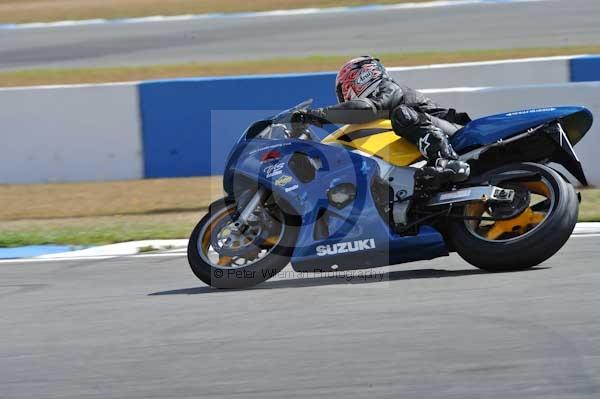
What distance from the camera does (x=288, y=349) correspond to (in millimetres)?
4840

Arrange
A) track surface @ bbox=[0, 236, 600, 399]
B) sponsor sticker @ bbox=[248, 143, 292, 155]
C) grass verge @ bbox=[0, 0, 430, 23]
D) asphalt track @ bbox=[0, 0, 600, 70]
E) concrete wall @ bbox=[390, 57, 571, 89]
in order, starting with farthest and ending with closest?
grass verge @ bbox=[0, 0, 430, 23]
asphalt track @ bbox=[0, 0, 600, 70]
concrete wall @ bbox=[390, 57, 571, 89]
sponsor sticker @ bbox=[248, 143, 292, 155]
track surface @ bbox=[0, 236, 600, 399]

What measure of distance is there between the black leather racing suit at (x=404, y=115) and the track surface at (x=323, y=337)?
31.4 inches

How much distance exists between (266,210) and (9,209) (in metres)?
5.76

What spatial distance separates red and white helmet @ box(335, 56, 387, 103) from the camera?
250 inches

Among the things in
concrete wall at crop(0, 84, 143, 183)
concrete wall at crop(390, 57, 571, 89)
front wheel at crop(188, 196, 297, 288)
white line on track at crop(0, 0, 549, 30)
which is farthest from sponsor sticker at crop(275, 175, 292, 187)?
white line on track at crop(0, 0, 549, 30)

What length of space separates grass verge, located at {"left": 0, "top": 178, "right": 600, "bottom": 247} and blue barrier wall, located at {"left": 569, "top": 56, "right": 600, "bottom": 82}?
2143 millimetres

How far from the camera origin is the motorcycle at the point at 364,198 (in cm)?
612

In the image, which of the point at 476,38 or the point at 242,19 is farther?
the point at 242,19

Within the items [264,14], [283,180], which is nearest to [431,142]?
[283,180]

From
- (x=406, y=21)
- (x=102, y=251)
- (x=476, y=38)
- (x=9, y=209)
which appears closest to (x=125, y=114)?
(x=9, y=209)

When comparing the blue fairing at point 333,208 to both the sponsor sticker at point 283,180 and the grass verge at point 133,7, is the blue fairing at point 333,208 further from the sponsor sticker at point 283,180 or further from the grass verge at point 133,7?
the grass verge at point 133,7

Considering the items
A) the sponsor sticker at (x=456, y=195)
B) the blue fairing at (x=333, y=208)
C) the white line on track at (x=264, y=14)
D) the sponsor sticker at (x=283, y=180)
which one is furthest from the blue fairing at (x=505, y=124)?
the white line on track at (x=264, y=14)

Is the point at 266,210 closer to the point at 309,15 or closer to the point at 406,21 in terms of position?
the point at 406,21

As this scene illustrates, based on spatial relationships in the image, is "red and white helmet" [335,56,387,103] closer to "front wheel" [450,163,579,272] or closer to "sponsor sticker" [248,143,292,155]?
"sponsor sticker" [248,143,292,155]
